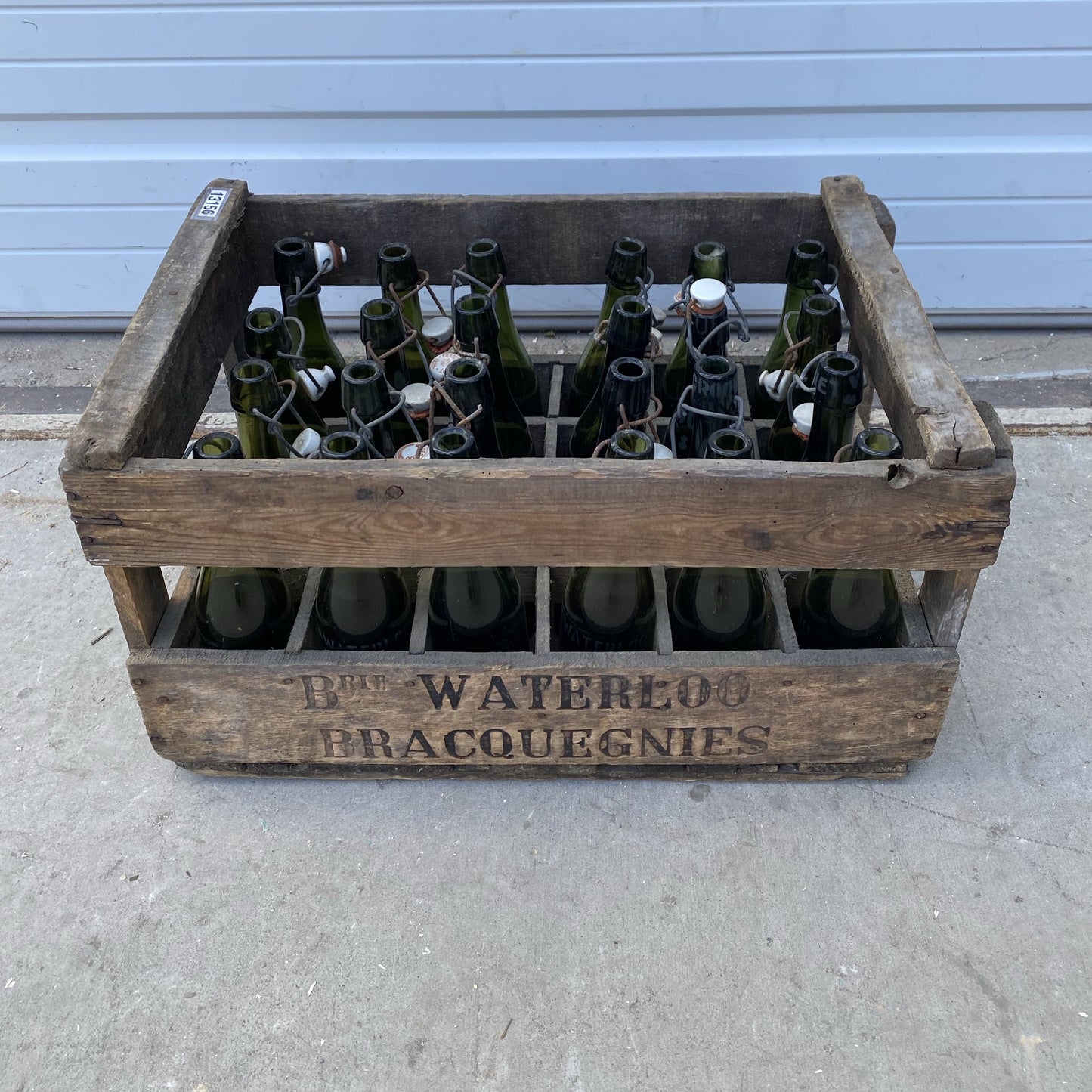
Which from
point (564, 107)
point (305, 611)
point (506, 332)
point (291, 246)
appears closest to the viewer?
point (305, 611)

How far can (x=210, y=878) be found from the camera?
139 cm

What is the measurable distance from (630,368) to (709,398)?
0.37 ft

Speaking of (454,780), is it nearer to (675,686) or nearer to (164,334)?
(675,686)

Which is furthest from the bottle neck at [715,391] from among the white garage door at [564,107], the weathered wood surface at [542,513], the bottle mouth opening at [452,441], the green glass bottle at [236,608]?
the white garage door at [564,107]

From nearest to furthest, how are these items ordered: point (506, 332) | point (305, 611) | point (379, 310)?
point (305, 611)
point (379, 310)
point (506, 332)

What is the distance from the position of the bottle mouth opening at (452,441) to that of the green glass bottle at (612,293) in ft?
1.14

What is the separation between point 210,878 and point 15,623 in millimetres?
680

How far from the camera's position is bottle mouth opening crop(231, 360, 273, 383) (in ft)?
4.50

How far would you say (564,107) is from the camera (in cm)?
222

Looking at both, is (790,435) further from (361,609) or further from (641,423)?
(361,609)

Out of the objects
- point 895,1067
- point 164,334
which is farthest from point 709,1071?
point 164,334

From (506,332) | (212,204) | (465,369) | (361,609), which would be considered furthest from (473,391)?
(212,204)

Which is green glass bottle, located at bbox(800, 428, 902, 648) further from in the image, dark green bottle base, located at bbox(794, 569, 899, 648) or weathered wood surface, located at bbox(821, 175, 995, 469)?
weathered wood surface, located at bbox(821, 175, 995, 469)

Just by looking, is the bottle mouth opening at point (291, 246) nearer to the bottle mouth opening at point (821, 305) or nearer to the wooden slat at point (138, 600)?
the wooden slat at point (138, 600)
